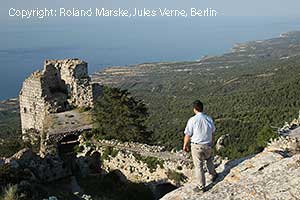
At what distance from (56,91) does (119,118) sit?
20.0 ft

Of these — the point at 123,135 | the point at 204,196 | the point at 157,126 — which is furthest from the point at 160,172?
the point at 157,126

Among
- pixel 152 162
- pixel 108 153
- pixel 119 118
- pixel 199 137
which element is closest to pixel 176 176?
pixel 152 162

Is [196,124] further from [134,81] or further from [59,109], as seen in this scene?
[134,81]

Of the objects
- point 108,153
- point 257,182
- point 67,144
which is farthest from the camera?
point 67,144

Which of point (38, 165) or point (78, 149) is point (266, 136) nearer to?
point (78, 149)

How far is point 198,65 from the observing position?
17462 centimetres

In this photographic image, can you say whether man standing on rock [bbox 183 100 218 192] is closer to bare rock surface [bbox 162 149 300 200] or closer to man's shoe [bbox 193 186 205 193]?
man's shoe [bbox 193 186 205 193]

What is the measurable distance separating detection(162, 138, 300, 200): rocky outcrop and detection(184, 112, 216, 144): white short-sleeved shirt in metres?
0.84

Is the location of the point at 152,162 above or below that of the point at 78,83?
below

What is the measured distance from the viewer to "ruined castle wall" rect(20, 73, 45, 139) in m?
23.3

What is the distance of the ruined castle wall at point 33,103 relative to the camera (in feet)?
76.3

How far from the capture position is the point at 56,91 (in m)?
24.2

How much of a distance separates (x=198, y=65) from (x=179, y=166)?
161301mm

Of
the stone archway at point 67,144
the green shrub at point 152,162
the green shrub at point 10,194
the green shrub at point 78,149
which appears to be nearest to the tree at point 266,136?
the green shrub at point 152,162
